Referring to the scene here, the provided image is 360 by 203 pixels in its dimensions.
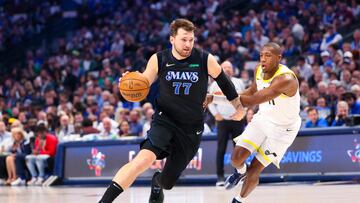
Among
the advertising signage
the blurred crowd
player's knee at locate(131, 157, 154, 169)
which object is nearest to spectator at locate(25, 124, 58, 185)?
the blurred crowd

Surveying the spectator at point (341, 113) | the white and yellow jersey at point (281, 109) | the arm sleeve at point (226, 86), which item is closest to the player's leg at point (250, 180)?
the white and yellow jersey at point (281, 109)

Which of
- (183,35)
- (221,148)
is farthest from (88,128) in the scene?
(183,35)

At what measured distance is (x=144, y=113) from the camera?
58.3ft

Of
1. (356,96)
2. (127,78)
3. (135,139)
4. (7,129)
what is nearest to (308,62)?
(356,96)

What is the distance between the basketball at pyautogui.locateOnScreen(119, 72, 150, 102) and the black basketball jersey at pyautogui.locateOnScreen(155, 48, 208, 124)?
0.22 meters

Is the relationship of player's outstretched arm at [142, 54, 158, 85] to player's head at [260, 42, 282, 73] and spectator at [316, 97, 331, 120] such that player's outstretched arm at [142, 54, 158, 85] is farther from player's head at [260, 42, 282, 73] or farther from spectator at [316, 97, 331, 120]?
spectator at [316, 97, 331, 120]

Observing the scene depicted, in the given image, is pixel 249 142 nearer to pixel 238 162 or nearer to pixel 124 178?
pixel 238 162

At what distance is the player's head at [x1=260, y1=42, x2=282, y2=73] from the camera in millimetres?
9281

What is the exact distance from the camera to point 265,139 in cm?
952

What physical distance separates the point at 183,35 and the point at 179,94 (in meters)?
0.62

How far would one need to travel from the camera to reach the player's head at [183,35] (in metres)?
8.09

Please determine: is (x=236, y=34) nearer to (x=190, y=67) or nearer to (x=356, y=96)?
(x=356, y=96)

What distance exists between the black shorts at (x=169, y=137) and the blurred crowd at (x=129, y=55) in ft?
22.1

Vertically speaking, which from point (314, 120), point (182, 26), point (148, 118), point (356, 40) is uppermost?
point (182, 26)
